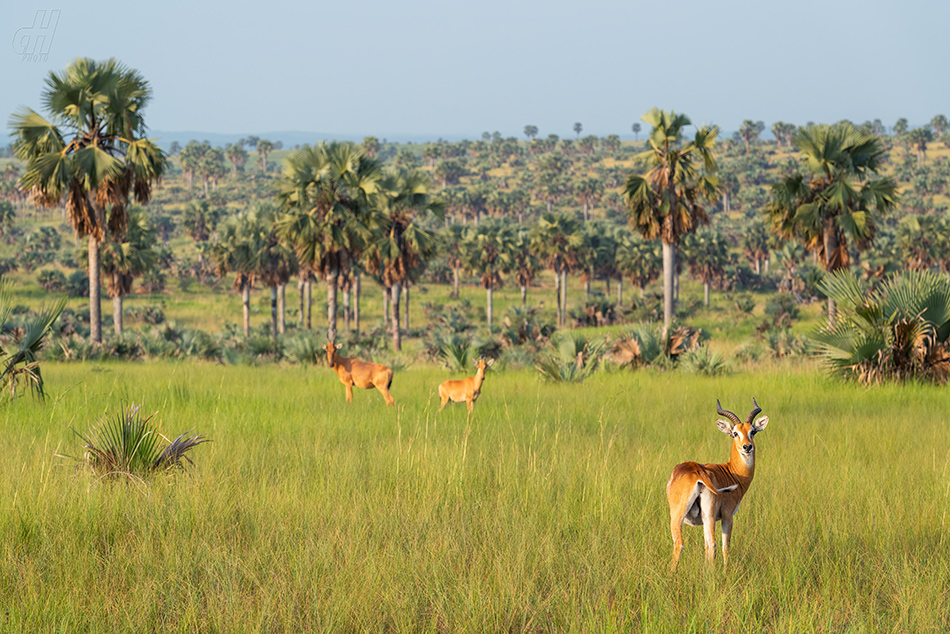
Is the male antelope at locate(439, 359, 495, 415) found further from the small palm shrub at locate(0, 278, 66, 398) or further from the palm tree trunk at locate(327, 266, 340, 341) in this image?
the palm tree trunk at locate(327, 266, 340, 341)

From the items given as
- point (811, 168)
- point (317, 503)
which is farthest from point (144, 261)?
point (317, 503)

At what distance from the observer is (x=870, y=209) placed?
1170 inches

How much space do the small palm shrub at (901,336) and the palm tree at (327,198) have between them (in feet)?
76.1

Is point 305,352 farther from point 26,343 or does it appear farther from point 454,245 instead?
point 454,245

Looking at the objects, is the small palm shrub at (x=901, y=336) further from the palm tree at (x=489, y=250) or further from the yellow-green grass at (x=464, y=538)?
the palm tree at (x=489, y=250)

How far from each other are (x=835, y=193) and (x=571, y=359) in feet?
49.4

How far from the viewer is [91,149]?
2539cm

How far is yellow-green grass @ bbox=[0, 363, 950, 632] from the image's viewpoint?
13.6 feet

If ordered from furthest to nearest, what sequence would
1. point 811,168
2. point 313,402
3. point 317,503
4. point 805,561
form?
1. point 811,168
2. point 313,402
3. point 317,503
4. point 805,561

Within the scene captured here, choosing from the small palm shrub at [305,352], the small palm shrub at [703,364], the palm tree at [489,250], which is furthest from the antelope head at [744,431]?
the palm tree at [489,250]

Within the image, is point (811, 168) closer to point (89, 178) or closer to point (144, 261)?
point (89, 178)

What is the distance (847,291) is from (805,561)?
40.5 ft

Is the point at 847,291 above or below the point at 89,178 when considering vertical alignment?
below

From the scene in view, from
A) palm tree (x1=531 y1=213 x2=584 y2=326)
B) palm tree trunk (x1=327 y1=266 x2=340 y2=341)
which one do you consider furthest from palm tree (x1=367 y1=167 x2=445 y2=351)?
palm tree (x1=531 y1=213 x2=584 y2=326)
